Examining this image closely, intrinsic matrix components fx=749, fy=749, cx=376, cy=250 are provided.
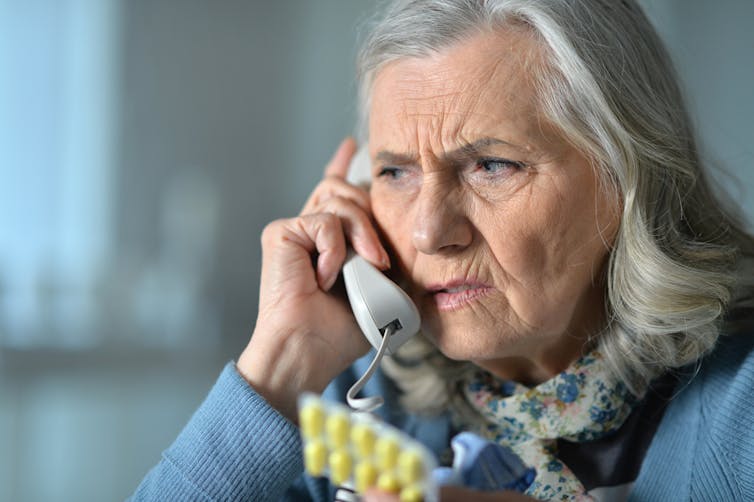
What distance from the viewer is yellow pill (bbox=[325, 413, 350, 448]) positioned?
0.64 meters

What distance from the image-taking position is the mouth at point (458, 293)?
1.12 m

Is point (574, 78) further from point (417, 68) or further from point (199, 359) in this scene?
point (199, 359)

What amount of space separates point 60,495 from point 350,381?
1.74 meters

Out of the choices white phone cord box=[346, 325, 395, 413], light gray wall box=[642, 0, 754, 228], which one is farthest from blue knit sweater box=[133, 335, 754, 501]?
light gray wall box=[642, 0, 754, 228]

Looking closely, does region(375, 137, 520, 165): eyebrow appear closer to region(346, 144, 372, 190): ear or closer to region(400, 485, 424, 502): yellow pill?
region(346, 144, 372, 190): ear

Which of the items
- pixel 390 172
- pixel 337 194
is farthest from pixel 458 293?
pixel 337 194

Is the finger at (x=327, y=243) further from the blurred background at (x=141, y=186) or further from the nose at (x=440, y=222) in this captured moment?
the blurred background at (x=141, y=186)

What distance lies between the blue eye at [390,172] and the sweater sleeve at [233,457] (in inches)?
16.1

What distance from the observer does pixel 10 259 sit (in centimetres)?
268

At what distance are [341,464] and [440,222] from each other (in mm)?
505

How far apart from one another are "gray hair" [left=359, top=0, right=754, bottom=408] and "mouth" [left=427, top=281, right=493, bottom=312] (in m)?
0.23

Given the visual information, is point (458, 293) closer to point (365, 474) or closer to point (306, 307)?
point (306, 307)

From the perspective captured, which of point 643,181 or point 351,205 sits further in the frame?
point 351,205

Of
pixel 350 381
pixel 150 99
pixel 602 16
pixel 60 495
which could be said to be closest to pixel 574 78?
pixel 602 16
